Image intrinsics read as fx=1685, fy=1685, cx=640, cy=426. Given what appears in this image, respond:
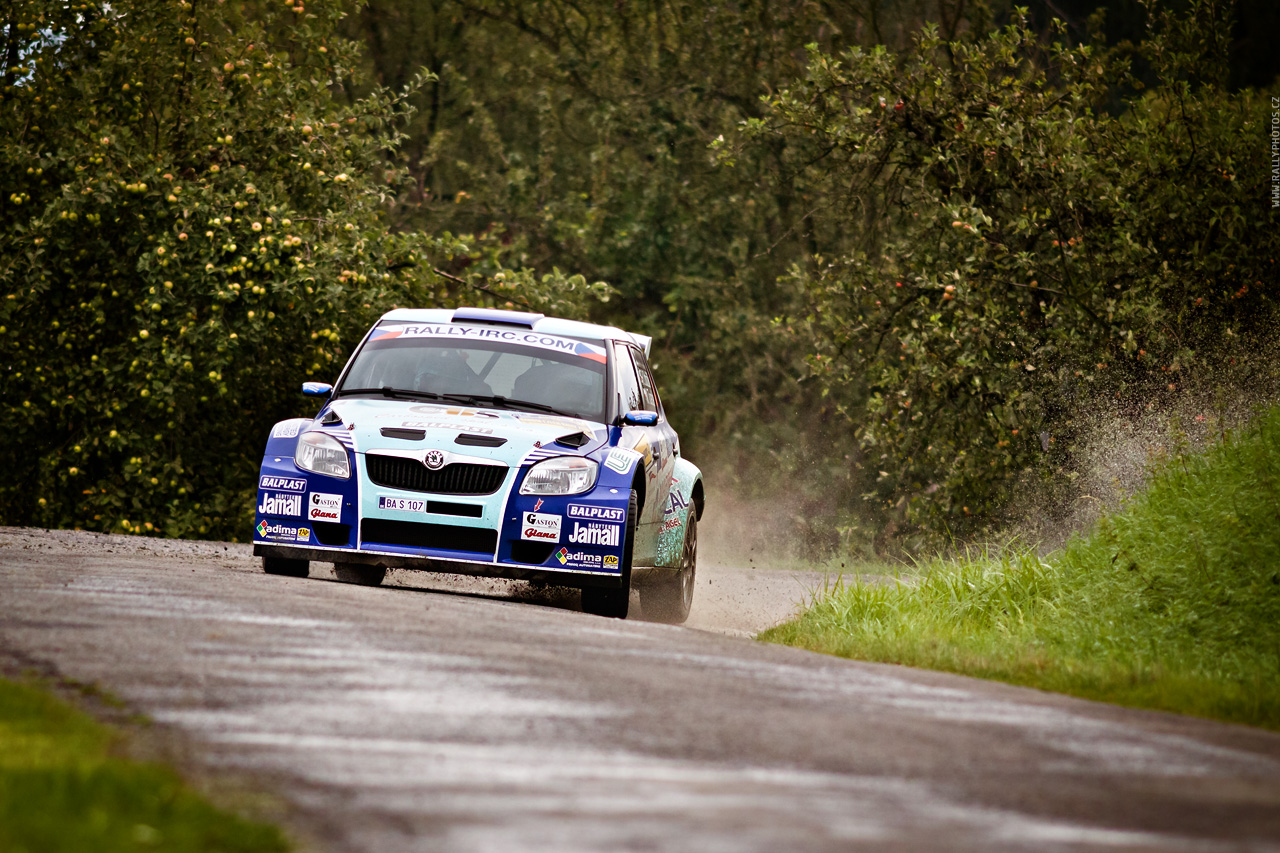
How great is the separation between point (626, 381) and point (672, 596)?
1.67 metres

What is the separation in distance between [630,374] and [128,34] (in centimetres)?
872

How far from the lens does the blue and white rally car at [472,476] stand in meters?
10.1

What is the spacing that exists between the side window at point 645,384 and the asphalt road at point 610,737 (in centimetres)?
359

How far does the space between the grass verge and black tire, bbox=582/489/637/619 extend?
517 centimetres

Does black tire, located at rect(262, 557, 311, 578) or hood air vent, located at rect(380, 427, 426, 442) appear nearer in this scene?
hood air vent, located at rect(380, 427, 426, 442)

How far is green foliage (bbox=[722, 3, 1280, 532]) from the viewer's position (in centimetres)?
1494

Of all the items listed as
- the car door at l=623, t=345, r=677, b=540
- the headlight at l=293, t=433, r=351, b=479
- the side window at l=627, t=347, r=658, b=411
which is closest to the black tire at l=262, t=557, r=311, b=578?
the headlight at l=293, t=433, r=351, b=479

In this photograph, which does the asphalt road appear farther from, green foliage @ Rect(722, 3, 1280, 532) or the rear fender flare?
green foliage @ Rect(722, 3, 1280, 532)

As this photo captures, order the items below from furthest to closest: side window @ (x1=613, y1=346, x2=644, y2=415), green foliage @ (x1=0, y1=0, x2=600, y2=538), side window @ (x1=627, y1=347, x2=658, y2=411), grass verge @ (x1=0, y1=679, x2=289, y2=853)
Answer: green foliage @ (x1=0, y1=0, x2=600, y2=538)
side window @ (x1=627, y1=347, x2=658, y2=411)
side window @ (x1=613, y1=346, x2=644, y2=415)
grass verge @ (x1=0, y1=679, x2=289, y2=853)

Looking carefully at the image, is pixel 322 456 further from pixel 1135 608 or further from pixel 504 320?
pixel 1135 608

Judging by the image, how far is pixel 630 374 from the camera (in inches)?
475

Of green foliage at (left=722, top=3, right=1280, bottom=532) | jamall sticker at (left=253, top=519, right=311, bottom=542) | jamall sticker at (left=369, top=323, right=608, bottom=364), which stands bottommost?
jamall sticker at (left=253, top=519, right=311, bottom=542)

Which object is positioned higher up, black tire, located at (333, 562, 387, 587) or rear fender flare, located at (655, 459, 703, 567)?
rear fender flare, located at (655, 459, 703, 567)

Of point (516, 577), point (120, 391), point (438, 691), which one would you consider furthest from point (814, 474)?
point (438, 691)
